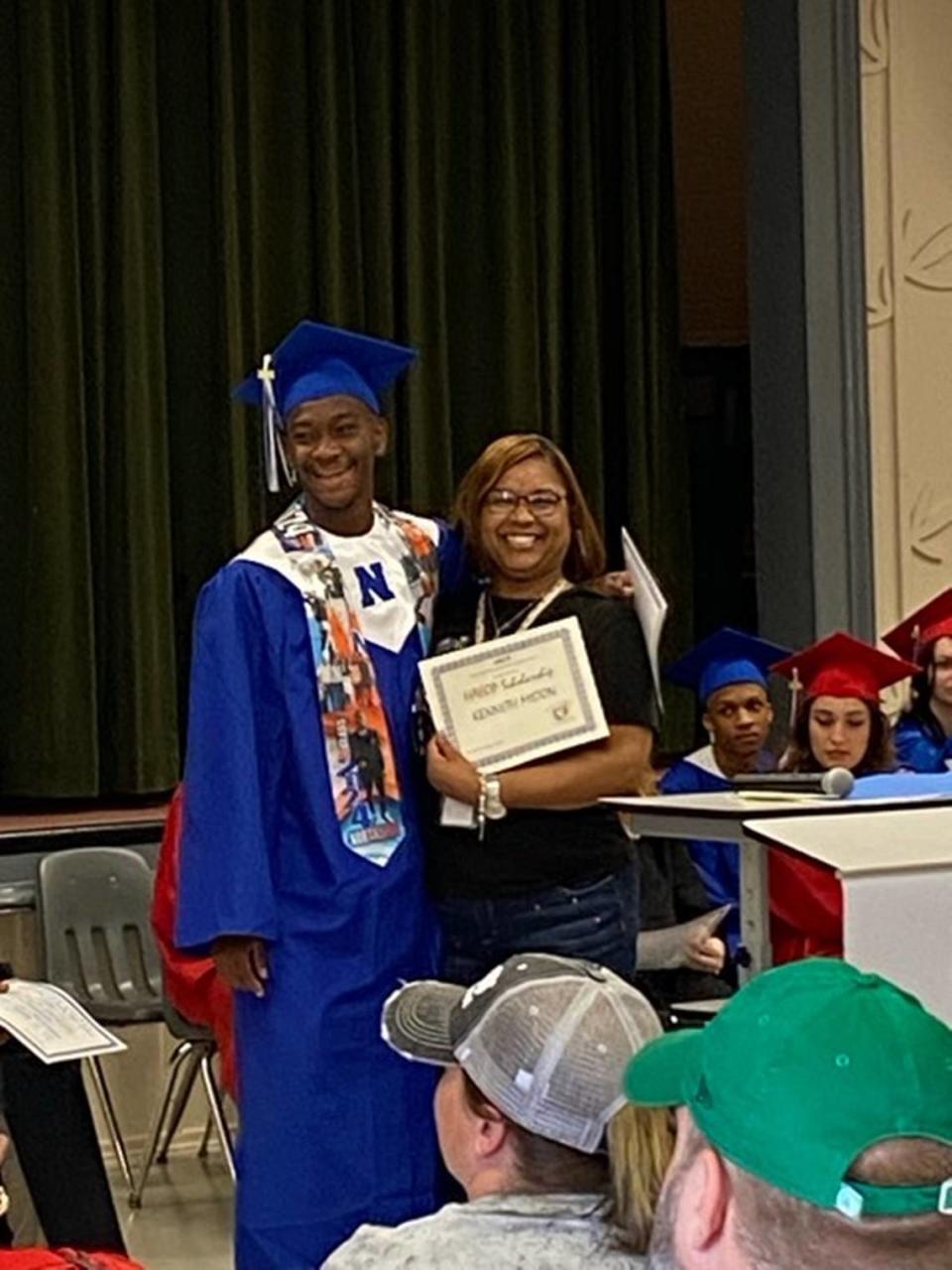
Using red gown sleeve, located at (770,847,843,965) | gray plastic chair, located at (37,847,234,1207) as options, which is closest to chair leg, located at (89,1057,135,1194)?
gray plastic chair, located at (37,847,234,1207)

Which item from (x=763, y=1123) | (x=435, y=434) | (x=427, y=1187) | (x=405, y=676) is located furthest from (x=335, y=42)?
(x=763, y=1123)

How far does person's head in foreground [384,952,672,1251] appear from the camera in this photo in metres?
1.68

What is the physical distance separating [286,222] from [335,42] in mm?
469

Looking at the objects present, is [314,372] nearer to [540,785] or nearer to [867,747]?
[540,785]

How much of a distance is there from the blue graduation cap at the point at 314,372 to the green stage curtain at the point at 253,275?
2.36m

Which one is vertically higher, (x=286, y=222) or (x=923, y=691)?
(x=286, y=222)

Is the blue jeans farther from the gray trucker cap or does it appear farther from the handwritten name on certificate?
A: the gray trucker cap

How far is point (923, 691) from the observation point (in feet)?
14.1

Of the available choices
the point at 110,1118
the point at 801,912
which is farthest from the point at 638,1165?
the point at 110,1118

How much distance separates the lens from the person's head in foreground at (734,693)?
14.1 feet

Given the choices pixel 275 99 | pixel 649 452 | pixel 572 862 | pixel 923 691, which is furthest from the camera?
pixel 649 452

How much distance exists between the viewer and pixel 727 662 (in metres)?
4.38

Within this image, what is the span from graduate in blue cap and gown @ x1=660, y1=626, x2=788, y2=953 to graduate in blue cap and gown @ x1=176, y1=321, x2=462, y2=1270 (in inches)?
53.5

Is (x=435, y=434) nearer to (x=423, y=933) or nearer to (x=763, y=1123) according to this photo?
(x=423, y=933)
